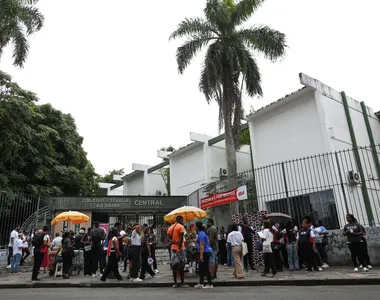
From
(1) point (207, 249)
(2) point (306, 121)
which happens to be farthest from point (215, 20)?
(1) point (207, 249)

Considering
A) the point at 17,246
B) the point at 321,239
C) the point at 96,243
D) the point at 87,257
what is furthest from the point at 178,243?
the point at 17,246

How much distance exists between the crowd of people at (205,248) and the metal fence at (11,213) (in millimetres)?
4442

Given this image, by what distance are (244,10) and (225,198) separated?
9.81 meters

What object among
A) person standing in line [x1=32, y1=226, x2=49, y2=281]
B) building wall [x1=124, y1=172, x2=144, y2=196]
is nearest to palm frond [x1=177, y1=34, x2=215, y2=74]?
person standing in line [x1=32, y1=226, x2=49, y2=281]

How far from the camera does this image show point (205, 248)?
8.58 meters

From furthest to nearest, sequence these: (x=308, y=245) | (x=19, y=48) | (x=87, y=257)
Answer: (x=19, y=48) < (x=87, y=257) < (x=308, y=245)

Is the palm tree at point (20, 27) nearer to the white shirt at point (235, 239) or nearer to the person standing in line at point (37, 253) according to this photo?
the person standing in line at point (37, 253)

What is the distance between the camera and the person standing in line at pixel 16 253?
12891 mm

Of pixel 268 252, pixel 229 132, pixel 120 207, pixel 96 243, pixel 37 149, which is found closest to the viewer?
pixel 268 252

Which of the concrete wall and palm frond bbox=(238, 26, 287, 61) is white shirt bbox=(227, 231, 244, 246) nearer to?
the concrete wall

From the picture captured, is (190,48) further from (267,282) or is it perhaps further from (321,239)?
(267,282)

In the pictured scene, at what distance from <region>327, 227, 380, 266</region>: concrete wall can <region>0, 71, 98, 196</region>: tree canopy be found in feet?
58.0

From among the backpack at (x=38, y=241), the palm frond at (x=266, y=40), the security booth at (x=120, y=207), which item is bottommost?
the backpack at (x=38, y=241)

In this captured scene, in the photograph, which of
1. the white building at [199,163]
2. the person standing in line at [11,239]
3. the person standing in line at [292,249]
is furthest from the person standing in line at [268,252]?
the white building at [199,163]
